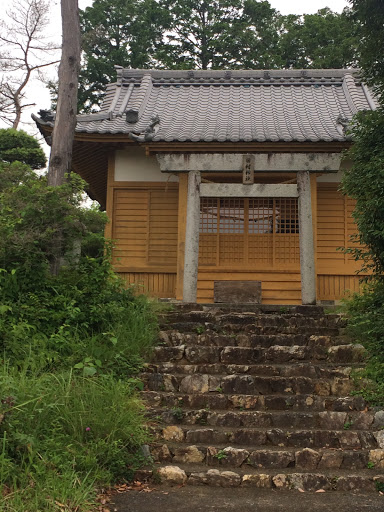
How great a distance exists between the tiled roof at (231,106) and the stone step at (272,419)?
6.52 meters

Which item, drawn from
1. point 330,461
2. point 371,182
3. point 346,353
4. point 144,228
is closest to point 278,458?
point 330,461

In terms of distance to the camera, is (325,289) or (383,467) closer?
(383,467)

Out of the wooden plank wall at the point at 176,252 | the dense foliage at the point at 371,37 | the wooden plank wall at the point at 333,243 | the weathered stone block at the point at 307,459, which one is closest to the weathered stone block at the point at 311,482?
the weathered stone block at the point at 307,459

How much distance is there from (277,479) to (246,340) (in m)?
3.10

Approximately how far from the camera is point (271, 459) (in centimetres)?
556

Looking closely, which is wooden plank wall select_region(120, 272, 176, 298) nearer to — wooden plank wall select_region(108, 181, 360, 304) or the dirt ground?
wooden plank wall select_region(108, 181, 360, 304)

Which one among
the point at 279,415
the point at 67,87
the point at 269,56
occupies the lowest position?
the point at 279,415

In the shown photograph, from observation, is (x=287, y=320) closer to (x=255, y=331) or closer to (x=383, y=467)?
(x=255, y=331)

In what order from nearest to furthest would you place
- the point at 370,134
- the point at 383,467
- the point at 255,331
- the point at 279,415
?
the point at 383,467
the point at 279,415
the point at 370,134
the point at 255,331

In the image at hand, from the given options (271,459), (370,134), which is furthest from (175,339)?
(370,134)

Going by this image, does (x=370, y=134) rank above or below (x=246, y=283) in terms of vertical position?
above

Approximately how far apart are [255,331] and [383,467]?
3.35 m

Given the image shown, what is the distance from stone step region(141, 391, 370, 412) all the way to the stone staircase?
1 centimetres

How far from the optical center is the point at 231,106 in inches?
597
